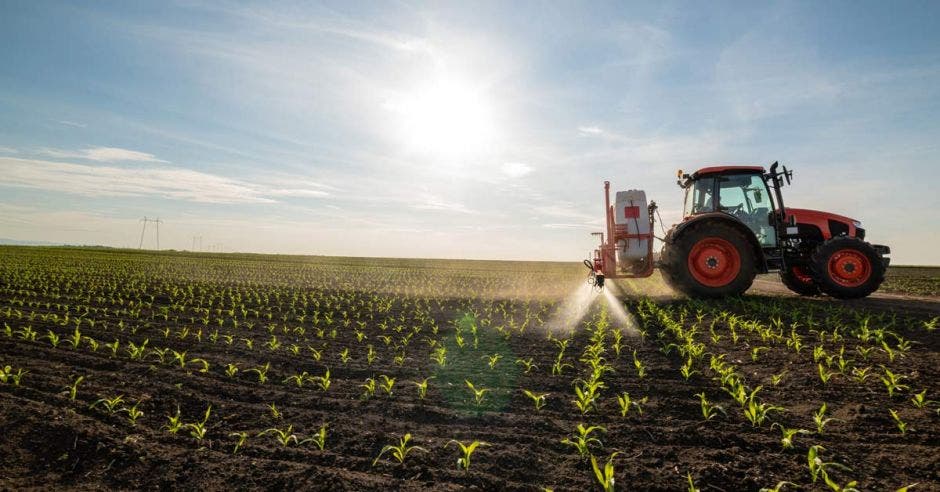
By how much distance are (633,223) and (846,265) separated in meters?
4.57

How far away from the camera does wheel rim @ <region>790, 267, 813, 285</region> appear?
1270 cm

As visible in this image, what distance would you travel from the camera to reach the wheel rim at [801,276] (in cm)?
1270

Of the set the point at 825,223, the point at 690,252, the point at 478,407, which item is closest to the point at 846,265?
the point at 825,223

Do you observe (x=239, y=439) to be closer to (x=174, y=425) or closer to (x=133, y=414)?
(x=174, y=425)

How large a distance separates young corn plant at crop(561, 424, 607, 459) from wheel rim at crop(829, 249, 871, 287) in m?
9.76

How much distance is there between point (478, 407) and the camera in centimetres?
465

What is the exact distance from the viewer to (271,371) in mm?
5949

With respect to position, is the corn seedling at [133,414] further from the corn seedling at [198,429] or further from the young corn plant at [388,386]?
the young corn plant at [388,386]

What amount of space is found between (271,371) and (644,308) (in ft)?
27.0

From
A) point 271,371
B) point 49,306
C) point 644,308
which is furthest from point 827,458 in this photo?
point 49,306

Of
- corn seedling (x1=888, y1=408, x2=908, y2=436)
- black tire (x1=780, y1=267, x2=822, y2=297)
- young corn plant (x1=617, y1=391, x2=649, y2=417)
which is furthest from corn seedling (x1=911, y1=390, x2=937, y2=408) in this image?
black tire (x1=780, y1=267, x2=822, y2=297)

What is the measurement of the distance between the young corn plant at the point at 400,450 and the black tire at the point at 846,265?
1068cm

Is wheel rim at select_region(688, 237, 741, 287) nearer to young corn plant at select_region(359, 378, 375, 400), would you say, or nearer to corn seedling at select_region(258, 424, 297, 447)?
young corn plant at select_region(359, 378, 375, 400)

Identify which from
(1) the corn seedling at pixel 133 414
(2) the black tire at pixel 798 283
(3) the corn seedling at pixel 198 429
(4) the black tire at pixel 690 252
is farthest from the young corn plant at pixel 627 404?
(2) the black tire at pixel 798 283
